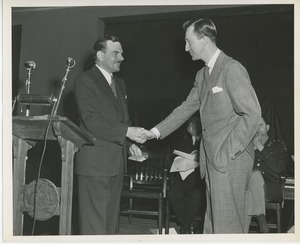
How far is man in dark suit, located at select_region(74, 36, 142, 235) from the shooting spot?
2.90 m

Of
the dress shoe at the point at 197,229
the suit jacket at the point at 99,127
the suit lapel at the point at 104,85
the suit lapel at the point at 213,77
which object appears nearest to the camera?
the suit lapel at the point at 213,77

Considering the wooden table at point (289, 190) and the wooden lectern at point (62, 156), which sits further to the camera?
the wooden table at point (289, 190)

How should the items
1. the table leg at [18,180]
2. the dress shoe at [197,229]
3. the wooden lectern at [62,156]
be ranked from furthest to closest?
the dress shoe at [197,229] → the table leg at [18,180] → the wooden lectern at [62,156]

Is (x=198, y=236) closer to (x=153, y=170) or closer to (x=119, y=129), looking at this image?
(x=119, y=129)

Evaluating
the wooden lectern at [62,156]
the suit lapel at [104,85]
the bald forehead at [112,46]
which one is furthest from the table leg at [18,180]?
the bald forehead at [112,46]

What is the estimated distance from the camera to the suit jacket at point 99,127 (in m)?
2.93

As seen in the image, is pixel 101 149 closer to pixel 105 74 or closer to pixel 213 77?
pixel 105 74

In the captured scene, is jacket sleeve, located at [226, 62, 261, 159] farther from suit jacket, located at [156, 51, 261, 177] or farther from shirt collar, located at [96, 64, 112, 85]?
shirt collar, located at [96, 64, 112, 85]

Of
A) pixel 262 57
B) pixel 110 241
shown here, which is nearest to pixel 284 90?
pixel 262 57

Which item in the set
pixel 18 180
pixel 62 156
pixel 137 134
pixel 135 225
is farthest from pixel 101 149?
pixel 135 225

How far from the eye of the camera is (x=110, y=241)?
2592 mm

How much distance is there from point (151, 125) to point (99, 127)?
10.1ft

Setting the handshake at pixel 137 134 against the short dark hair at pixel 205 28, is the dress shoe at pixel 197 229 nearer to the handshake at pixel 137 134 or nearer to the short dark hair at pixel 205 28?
the handshake at pixel 137 134

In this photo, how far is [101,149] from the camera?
2961 millimetres
